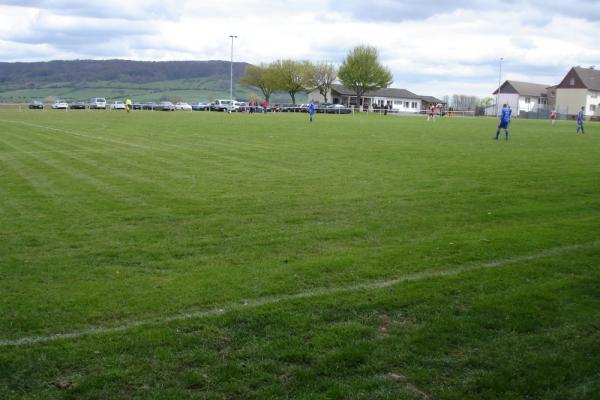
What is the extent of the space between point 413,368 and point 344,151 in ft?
55.5

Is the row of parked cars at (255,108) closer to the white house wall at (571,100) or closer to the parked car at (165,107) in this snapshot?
the parked car at (165,107)

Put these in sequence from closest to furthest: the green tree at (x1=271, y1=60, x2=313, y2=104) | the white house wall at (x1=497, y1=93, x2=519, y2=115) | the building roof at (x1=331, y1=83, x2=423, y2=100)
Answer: the white house wall at (x1=497, y1=93, x2=519, y2=115) → the green tree at (x1=271, y1=60, x2=313, y2=104) → the building roof at (x1=331, y1=83, x2=423, y2=100)

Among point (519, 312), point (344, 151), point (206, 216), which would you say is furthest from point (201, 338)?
point (344, 151)

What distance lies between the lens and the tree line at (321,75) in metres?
105

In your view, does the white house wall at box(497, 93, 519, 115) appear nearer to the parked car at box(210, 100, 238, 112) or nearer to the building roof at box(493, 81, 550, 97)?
the building roof at box(493, 81, 550, 97)

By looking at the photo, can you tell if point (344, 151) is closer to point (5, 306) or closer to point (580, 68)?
point (5, 306)

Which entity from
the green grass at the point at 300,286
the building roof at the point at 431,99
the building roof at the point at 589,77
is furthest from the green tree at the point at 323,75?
the green grass at the point at 300,286

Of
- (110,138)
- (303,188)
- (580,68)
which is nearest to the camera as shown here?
(303,188)

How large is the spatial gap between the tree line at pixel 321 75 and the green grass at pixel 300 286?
9310cm

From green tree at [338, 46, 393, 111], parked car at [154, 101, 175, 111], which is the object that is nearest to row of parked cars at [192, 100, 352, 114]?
parked car at [154, 101, 175, 111]

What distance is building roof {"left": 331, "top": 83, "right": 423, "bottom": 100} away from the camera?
114 metres

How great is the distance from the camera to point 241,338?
5348 millimetres

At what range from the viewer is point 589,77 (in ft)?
352

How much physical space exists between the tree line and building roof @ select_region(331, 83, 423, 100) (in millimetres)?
2318
